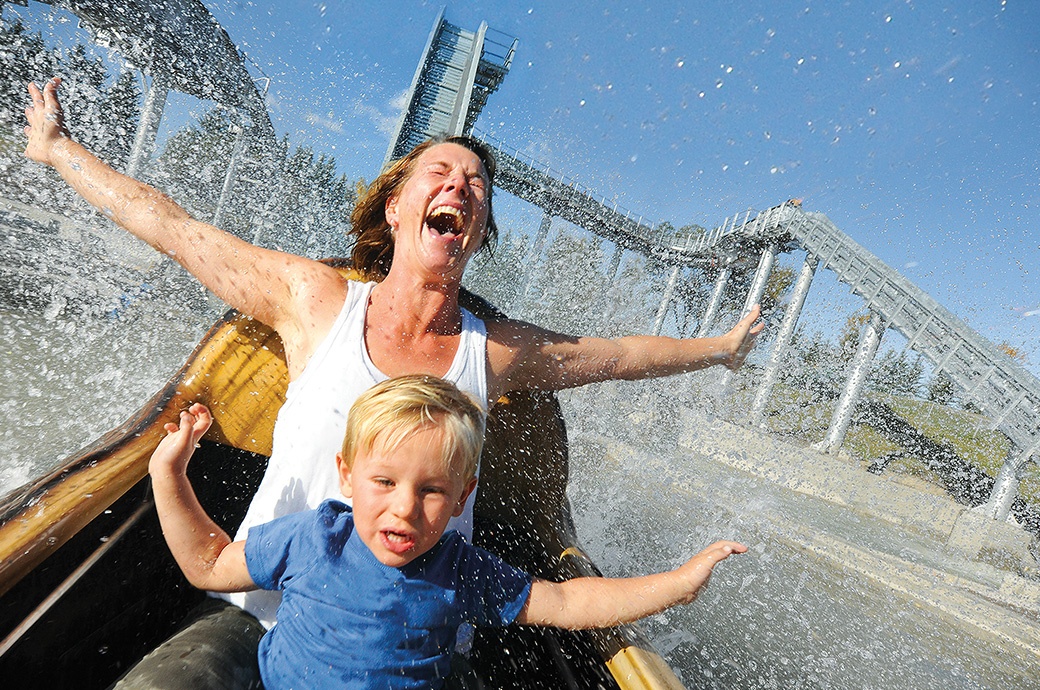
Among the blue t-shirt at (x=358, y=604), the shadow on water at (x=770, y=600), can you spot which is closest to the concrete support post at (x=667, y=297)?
the shadow on water at (x=770, y=600)

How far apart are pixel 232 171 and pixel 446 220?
35.1 feet

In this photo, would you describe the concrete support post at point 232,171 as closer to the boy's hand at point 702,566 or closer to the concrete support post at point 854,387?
the boy's hand at point 702,566

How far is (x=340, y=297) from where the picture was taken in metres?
1.86

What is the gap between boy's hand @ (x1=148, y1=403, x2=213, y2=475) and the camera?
56.2 inches

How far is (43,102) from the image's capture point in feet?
6.25

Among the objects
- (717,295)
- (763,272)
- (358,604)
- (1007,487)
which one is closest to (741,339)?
(358,604)

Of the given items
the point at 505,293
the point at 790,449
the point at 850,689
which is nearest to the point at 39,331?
the point at 850,689

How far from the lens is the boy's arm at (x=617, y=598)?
4.60 feet

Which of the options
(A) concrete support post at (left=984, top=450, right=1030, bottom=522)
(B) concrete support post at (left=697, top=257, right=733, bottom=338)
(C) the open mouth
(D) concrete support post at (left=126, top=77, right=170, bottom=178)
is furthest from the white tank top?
(B) concrete support post at (left=697, top=257, right=733, bottom=338)

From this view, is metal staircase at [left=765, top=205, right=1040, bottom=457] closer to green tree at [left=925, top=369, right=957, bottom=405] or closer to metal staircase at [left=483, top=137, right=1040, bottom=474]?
metal staircase at [left=483, top=137, right=1040, bottom=474]

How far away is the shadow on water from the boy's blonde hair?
2.74m

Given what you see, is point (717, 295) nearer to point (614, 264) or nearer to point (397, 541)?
point (614, 264)

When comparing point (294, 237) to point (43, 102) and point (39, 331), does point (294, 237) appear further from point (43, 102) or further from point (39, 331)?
point (43, 102)

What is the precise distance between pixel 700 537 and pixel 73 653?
5136mm
